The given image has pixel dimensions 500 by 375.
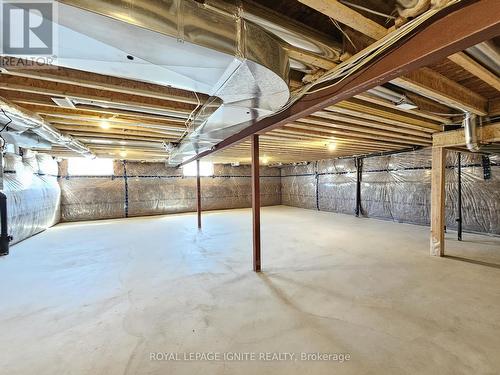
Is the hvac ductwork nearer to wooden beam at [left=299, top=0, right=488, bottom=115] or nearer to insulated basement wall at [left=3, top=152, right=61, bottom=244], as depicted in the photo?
wooden beam at [left=299, top=0, right=488, bottom=115]

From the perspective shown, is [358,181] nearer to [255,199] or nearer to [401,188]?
[401,188]

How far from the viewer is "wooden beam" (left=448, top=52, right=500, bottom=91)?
137 cm

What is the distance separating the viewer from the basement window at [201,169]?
836 centimetres

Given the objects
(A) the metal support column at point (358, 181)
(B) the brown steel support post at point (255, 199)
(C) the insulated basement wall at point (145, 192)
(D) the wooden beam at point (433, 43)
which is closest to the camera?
(D) the wooden beam at point (433, 43)

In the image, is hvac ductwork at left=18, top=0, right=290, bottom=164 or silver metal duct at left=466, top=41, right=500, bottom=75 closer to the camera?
hvac ductwork at left=18, top=0, right=290, bottom=164

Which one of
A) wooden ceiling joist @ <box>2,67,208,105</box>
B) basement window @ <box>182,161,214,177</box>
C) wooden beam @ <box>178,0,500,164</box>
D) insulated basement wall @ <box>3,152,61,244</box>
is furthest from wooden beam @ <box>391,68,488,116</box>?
basement window @ <box>182,161,214,177</box>

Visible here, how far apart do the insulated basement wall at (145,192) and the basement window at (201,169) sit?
0.15 meters

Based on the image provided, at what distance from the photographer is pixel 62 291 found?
7.54ft

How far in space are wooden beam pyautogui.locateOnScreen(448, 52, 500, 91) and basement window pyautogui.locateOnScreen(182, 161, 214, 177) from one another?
291 inches

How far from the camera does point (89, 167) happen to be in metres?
7.01

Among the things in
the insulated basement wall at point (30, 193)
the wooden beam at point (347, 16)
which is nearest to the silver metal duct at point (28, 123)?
the insulated basement wall at point (30, 193)

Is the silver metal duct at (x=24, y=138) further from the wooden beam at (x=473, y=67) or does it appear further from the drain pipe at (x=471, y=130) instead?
the drain pipe at (x=471, y=130)

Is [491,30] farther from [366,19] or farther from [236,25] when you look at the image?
[236,25]

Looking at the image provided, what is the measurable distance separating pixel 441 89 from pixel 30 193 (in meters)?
6.63
